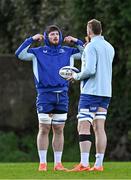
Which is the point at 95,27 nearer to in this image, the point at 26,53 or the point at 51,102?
the point at 26,53

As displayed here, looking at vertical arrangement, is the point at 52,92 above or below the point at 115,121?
above

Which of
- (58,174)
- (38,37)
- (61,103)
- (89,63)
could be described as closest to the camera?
(58,174)

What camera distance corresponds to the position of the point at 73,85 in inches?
928

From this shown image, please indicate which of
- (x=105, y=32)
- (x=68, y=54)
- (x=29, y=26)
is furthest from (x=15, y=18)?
(x=68, y=54)

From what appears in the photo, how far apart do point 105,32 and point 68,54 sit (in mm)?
8907

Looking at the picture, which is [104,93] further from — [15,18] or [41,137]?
[15,18]

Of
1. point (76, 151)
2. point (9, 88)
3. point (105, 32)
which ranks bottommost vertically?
point (76, 151)

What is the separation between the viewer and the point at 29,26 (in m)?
25.0

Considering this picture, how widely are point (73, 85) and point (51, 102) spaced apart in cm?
1014

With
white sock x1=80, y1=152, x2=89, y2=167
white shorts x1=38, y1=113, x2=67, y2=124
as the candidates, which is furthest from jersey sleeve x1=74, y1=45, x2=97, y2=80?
white sock x1=80, y1=152, x2=89, y2=167

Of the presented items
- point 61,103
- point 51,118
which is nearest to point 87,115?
point 61,103

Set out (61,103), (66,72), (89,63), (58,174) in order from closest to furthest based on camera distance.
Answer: (58,174) < (89,63) < (66,72) < (61,103)

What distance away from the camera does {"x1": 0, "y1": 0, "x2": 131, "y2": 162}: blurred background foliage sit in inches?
880

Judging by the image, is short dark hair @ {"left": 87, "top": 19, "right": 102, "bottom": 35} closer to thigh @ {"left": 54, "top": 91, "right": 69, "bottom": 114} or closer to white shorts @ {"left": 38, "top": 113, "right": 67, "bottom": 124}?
thigh @ {"left": 54, "top": 91, "right": 69, "bottom": 114}
